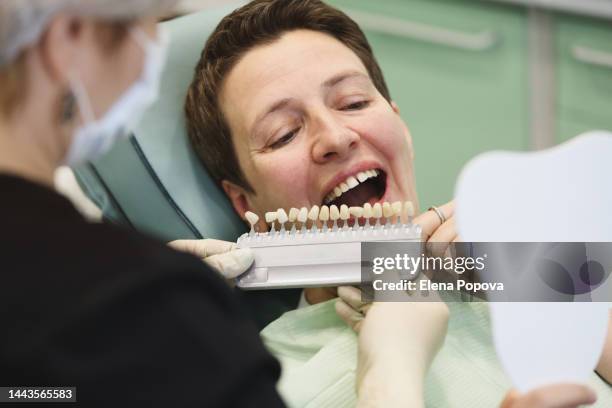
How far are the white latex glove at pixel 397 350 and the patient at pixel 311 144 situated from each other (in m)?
0.13

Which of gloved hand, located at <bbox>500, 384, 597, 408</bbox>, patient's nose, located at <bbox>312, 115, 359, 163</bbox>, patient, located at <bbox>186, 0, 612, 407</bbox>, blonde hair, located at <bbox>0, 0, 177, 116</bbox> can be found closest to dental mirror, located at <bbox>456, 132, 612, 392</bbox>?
gloved hand, located at <bbox>500, 384, 597, 408</bbox>

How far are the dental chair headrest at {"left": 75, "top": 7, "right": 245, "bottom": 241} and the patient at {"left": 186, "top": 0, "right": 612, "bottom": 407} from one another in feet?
0.10

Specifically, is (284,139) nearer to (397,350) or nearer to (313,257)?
(313,257)

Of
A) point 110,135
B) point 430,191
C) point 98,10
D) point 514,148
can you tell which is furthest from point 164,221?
point 514,148

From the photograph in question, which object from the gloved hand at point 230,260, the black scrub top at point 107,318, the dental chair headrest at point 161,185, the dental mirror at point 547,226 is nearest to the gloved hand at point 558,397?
the dental mirror at point 547,226

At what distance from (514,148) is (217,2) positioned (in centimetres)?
95

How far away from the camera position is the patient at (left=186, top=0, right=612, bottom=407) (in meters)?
1.23

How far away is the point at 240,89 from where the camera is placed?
147 cm

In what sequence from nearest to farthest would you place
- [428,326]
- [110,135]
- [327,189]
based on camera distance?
[110,135]
[428,326]
[327,189]

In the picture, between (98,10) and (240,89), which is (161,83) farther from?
(98,10)

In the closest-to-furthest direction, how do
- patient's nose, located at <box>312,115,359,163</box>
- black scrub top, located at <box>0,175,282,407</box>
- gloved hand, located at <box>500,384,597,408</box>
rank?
black scrub top, located at <box>0,175,282,407</box> → gloved hand, located at <box>500,384,597,408</box> → patient's nose, located at <box>312,115,359,163</box>

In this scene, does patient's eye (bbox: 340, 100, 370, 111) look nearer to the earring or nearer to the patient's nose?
the patient's nose

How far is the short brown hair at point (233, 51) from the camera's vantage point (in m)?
1.50

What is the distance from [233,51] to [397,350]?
2.23 feet
